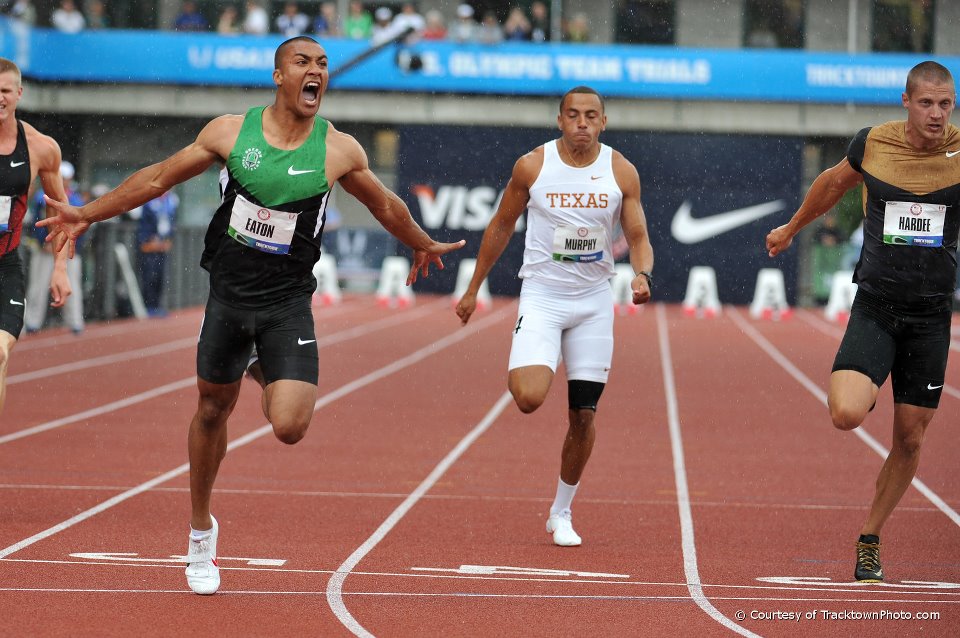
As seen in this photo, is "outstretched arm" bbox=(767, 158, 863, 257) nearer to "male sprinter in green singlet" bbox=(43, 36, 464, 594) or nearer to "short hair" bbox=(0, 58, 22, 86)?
"male sprinter in green singlet" bbox=(43, 36, 464, 594)

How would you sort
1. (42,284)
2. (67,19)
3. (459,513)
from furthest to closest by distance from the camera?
(67,19) < (42,284) < (459,513)

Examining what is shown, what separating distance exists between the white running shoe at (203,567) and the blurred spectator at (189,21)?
29310 millimetres

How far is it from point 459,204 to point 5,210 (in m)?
25.5

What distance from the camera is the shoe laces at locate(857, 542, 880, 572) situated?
6445 millimetres

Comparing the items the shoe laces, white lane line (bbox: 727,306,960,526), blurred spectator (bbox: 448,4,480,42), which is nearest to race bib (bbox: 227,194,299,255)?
the shoe laces

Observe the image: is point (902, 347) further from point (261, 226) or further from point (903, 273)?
point (261, 226)

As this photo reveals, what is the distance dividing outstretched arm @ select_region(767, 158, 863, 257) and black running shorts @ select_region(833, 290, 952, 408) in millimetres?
448

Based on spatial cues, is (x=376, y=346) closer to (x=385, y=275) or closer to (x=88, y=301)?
(x=88, y=301)

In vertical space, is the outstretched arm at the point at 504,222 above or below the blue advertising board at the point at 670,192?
above

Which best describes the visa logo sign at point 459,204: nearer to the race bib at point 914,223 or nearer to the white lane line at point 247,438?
the white lane line at point 247,438

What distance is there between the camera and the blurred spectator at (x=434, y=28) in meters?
33.2

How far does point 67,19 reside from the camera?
32.8 m

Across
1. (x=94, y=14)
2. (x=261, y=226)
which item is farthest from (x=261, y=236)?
(x=94, y=14)

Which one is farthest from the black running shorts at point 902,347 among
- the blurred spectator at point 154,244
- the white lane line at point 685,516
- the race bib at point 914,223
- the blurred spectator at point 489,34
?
the blurred spectator at point 489,34
